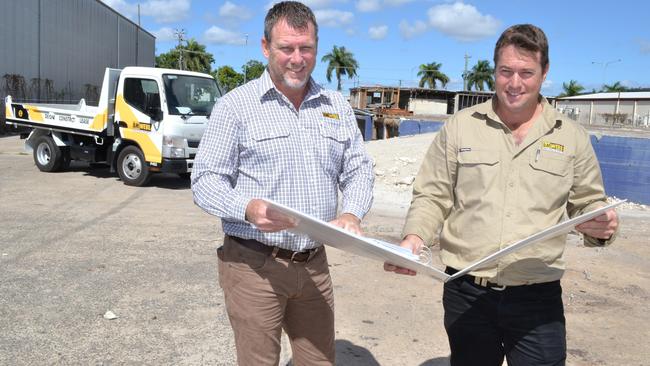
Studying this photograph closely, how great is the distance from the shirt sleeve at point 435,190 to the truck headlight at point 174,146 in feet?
29.3

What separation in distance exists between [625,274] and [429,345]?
3.34 meters

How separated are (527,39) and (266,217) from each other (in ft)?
4.00

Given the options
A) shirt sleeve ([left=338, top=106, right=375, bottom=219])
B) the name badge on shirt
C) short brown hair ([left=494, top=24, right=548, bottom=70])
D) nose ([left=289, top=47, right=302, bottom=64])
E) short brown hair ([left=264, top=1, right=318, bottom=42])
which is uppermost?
short brown hair ([left=264, top=1, right=318, bottom=42])

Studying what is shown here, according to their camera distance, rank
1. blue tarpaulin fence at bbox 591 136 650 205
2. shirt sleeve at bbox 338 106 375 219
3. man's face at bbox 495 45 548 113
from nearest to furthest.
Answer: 1. man's face at bbox 495 45 548 113
2. shirt sleeve at bbox 338 106 375 219
3. blue tarpaulin fence at bbox 591 136 650 205

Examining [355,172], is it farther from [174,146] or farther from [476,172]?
[174,146]

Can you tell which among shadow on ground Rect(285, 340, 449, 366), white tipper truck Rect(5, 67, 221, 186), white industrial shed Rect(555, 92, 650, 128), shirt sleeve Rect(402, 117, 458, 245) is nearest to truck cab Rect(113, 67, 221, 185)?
white tipper truck Rect(5, 67, 221, 186)

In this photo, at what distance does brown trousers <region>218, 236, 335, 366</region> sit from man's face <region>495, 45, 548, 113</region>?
1.06 meters

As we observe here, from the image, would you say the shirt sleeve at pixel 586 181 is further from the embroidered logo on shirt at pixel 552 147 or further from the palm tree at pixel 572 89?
the palm tree at pixel 572 89

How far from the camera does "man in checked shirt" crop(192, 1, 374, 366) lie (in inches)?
91.7

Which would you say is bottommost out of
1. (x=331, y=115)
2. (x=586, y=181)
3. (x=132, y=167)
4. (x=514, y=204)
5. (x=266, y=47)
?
(x=132, y=167)

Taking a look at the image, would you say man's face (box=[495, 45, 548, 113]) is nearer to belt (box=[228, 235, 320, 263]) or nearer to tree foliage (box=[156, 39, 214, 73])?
belt (box=[228, 235, 320, 263])

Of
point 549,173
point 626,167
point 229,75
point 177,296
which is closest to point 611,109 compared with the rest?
point 229,75

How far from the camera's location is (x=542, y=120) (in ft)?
7.74

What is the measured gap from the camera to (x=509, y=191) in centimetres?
230
